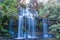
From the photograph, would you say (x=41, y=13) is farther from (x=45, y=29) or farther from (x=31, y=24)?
(x=45, y=29)

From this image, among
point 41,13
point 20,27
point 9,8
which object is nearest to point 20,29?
point 20,27

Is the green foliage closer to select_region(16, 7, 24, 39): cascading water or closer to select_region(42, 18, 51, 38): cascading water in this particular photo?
select_region(16, 7, 24, 39): cascading water

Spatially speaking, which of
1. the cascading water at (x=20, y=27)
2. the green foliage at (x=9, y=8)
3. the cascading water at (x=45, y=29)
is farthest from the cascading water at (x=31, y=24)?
the green foliage at (x=9, y=8)

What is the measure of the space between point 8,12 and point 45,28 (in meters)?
2.31

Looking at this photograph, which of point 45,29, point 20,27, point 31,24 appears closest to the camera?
point 20,27

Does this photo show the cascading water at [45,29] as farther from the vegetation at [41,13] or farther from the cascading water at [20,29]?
the cascading water at [20,29]

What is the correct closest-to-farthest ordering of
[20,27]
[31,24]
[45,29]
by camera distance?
[20,27] → [45,29] → [31,24]

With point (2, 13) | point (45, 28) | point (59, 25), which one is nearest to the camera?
point (59, 25)

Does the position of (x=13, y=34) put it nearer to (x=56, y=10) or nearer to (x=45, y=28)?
(x=45, y=28)

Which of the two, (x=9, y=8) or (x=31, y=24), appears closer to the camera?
(x=9, y=8)

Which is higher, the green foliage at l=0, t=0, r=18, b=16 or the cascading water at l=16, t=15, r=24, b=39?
the green foliage at l=0, t=0, r=18, b=16

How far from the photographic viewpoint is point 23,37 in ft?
35.6

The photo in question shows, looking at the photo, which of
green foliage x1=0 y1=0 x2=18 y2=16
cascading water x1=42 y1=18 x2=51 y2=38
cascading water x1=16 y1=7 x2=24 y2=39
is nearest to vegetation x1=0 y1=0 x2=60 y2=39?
green foliage x1=0 y1=0 x2=18 y2=16

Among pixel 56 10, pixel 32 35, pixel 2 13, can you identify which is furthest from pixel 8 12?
pixel 56 10
